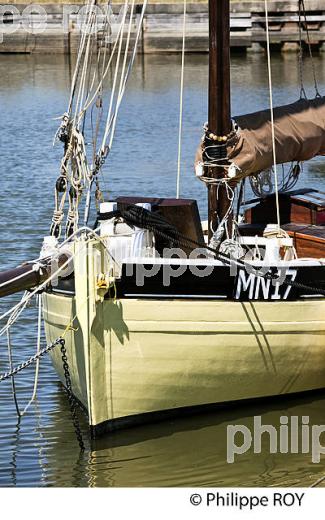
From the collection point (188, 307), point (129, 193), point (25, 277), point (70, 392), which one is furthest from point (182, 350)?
point (129, 193)

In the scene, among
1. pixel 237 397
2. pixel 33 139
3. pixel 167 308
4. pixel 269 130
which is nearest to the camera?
pixel 167 308

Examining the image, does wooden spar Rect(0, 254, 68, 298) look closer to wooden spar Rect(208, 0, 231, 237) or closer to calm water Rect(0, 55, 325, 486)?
calm water Rect(0, 55, 325, 486)

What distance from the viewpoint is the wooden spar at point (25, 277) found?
440 inches

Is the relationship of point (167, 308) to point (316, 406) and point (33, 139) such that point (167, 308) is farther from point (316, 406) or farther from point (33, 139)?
point (33, 139)

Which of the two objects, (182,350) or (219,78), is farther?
(219,78)

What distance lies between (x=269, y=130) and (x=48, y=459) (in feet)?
14.2

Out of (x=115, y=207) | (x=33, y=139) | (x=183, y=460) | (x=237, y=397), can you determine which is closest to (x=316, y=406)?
(x=237, y=397)

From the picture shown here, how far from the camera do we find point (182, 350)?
1191 centimetres

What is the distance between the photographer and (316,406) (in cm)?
1315

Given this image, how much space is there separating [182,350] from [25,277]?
1.67 metres

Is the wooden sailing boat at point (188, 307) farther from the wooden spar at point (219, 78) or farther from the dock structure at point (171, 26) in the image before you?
the dock structure at point (171, 26)

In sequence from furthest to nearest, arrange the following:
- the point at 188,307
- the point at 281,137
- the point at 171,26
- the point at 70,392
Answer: the point at 171,26 < the point at 281,137 < the point at 70,392 < the point at 188,307

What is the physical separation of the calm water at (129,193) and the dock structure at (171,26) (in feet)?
2.40

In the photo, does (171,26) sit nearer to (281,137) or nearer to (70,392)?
(281,137)
